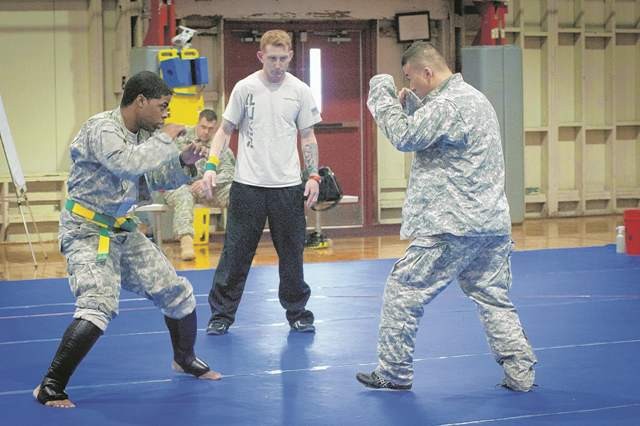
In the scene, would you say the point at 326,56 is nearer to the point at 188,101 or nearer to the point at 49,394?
the point at 188,101

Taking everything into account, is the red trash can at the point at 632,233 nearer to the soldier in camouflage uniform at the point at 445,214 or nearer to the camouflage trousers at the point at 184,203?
the camouflage trousers at the point at 184,203

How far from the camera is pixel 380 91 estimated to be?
5.78 m

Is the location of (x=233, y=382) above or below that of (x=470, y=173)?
below

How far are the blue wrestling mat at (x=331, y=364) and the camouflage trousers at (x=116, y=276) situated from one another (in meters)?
0.46

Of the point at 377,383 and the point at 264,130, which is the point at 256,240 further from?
the point at 377,383

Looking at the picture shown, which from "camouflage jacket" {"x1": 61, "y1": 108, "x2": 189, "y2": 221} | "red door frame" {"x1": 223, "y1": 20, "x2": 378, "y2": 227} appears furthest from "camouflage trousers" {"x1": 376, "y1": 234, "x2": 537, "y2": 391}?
"red door frame" {"x1": 223, "y1": 20, "x2": 378, "y2": 227}

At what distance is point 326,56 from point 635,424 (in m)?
10.5

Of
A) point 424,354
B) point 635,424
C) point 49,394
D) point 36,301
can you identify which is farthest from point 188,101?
point 635,424

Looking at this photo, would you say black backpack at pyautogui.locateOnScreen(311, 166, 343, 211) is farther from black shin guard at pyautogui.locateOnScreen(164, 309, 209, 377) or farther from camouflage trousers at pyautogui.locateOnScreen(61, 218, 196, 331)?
camouflage trousers at pyautogui.locateOnScreen(61, 218, 196, 331)

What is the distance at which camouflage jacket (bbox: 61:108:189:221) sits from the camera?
215 inches

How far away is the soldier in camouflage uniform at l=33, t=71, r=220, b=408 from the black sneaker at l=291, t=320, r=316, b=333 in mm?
1609

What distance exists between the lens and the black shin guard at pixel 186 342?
607 centimetres

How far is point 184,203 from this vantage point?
12.4 m

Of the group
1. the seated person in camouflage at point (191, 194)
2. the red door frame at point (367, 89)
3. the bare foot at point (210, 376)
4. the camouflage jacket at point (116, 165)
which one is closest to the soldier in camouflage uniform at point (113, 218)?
the camouflage jacket at point (116, 165)
